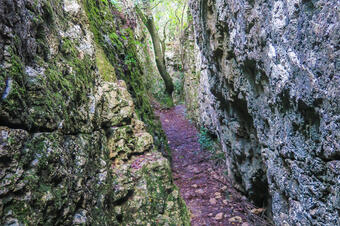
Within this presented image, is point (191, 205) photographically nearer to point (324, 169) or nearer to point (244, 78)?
point (244, 78)

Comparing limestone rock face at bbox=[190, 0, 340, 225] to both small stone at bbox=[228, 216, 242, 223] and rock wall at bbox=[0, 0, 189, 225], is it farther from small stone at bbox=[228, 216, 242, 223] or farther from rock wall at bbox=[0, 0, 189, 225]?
rock wall at bbox=[0, 0, 189, 225]

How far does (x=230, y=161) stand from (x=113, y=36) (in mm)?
4536

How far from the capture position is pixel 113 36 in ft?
19.7

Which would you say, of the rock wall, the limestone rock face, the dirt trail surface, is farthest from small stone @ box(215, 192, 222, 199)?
the rock wall

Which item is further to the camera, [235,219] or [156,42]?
[156,42]

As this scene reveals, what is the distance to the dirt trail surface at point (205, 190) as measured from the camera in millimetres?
4172

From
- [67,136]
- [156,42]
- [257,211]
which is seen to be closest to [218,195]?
[257,211]

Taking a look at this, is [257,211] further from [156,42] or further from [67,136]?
[156,42]

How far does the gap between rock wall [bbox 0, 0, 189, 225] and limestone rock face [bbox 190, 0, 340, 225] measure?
1.87m

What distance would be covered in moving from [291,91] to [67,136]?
2.39 meters

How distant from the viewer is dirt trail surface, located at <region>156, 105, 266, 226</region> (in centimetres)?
417

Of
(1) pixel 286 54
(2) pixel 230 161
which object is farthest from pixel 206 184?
(1) pixel 286 54

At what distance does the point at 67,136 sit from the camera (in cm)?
242

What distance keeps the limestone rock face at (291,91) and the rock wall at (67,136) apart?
6.12ft
